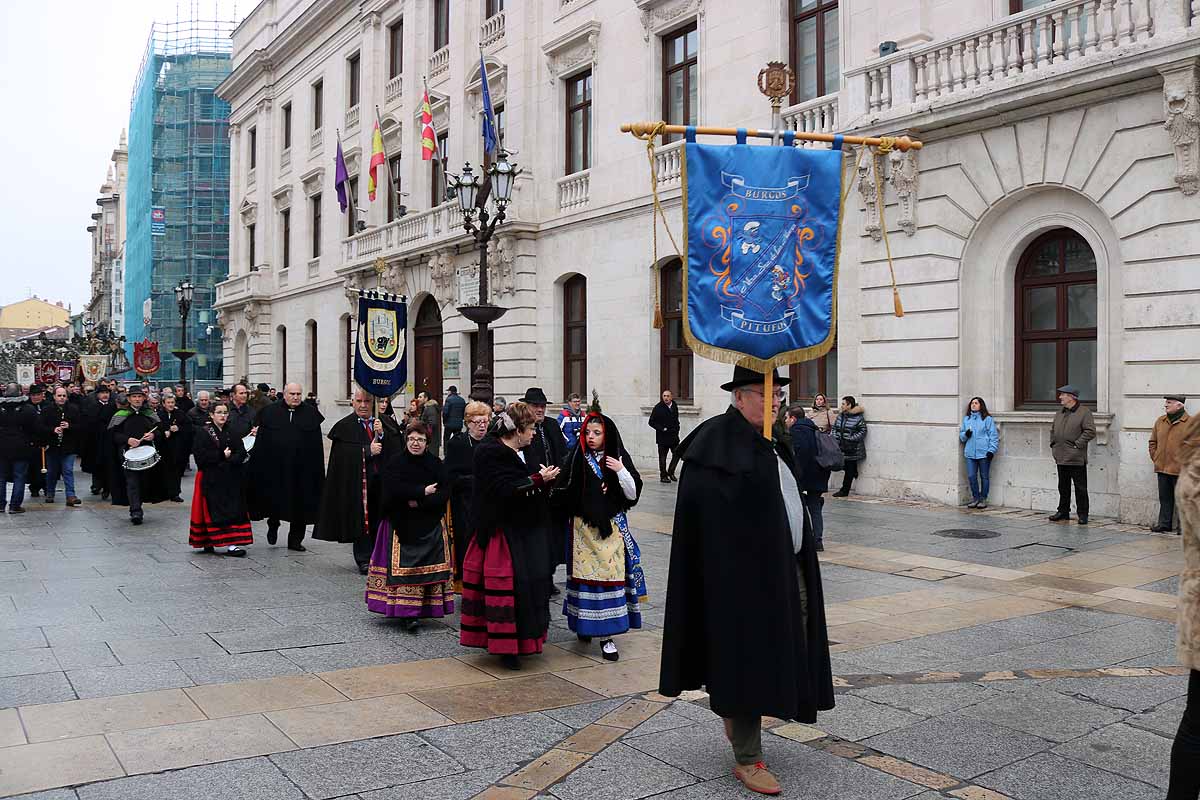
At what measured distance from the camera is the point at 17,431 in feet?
49.1

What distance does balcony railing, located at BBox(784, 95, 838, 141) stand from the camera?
53.9 ft

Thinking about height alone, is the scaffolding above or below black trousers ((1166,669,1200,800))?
above

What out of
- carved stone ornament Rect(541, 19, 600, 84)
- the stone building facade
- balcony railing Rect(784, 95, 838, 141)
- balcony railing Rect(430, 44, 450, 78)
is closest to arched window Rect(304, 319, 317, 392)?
the stone building facade

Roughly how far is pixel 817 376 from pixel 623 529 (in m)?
10.9

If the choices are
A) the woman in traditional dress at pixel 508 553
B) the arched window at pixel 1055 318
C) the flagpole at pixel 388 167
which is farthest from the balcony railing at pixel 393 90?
the woman in traditional dress at pixel 508 553

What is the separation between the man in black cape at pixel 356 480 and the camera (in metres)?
9.95

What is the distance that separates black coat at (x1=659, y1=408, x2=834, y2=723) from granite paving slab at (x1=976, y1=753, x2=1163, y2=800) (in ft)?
2.80

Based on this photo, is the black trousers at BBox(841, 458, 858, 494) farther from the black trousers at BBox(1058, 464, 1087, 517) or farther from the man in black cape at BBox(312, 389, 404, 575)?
the man in black cape at BBox(312, 389, 404, 575)

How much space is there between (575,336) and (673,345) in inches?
145

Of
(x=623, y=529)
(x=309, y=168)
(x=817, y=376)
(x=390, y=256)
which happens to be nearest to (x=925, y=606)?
(x=623, y=529)

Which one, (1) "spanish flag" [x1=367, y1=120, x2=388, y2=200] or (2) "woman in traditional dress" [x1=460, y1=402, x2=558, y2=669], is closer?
(2) "woman in traditional dress" [x1=460, y1=402, x2=558, y2=669]

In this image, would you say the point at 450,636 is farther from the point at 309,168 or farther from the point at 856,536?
the point at 309,168

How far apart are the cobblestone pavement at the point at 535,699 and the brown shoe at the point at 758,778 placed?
0.09 m

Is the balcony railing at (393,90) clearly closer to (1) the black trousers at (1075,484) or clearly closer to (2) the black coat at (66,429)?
(2) the black coat at (66,429)
